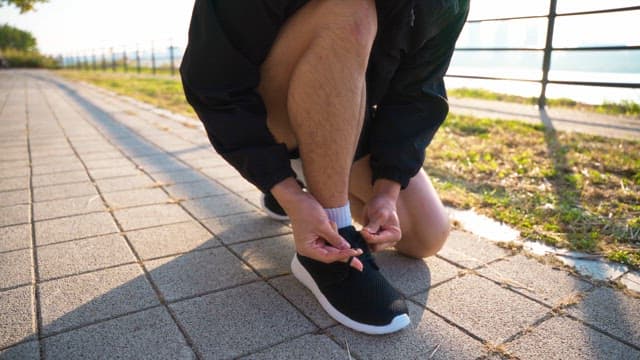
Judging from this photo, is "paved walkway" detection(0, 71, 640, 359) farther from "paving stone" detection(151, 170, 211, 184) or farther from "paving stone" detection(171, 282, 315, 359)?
"paving stone" detection(151, 170, 211, 184)

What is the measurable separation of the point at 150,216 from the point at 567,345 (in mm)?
1443

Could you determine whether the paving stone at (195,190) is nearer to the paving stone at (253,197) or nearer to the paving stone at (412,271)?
the paving stone at (253,197)

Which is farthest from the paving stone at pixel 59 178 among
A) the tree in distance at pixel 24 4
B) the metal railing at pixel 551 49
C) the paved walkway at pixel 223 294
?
the tree in distance at pixel 24 4

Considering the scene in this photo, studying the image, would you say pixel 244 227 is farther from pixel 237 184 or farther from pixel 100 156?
pixel 100 156

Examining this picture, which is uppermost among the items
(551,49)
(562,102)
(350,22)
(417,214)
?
(551,49)

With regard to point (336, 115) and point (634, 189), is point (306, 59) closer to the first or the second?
point (336, 115)

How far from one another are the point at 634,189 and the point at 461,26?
1.22 metres

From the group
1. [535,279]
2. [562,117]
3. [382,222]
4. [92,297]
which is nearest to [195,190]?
[92,297]

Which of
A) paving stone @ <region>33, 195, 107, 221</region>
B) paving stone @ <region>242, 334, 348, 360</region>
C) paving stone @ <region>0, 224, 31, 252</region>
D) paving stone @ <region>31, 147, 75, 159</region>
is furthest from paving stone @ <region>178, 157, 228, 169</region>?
paving stone @ <region>242, 334, 348, 360</region>

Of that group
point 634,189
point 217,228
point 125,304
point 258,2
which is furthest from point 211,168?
point 634,189

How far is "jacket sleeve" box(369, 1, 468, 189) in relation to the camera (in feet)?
4.37

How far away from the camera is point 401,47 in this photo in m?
1.27

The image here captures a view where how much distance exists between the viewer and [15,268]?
1357mm

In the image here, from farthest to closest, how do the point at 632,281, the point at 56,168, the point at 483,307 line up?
the point at 56,168 < the point at 632,281 < the point at 483,307
